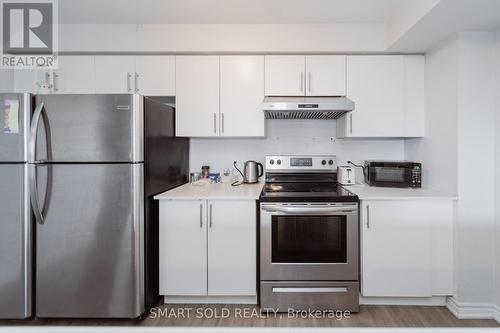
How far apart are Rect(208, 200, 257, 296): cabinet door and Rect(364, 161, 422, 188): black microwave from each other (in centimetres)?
117

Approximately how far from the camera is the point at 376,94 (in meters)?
2.44

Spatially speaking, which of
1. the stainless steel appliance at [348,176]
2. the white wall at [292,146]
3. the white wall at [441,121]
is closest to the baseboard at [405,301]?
the white wall at [441,121]

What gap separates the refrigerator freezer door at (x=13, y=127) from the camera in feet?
5.95

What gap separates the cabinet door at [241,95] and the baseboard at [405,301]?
5.12 ft

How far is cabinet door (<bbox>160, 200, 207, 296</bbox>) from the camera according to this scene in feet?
6.82

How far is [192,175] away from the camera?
110 inches

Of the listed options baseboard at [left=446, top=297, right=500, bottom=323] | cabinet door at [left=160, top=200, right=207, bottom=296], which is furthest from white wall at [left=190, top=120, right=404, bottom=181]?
baseboard at [left=446, top=297, right=500, bottom=323]

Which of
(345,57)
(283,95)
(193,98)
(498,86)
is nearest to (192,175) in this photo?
(193,98)

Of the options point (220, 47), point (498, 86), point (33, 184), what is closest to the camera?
point (33, 184)

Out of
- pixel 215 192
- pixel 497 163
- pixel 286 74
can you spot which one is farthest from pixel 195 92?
pixel 497 163

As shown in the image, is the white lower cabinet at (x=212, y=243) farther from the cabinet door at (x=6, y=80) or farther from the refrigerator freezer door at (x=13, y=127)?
the cabinet door at (x=6, y=80)

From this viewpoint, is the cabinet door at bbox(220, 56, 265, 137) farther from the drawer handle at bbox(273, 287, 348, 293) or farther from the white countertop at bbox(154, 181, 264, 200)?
the drawer handle at bbox(273, 287, 348, 293)

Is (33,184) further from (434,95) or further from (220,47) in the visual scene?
(434,95)

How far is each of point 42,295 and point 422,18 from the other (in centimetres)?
308
